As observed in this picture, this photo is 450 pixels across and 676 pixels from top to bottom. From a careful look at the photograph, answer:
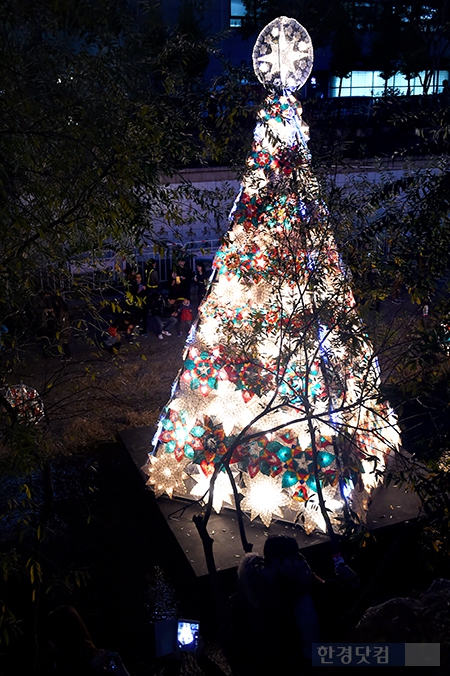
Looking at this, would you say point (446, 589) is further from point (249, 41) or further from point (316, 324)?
point (249, 41)

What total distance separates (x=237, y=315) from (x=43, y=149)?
309 centimetres

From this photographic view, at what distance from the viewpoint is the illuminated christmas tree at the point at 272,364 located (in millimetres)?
5676

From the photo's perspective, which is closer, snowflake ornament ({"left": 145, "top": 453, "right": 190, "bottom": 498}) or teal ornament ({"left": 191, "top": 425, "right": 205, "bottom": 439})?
teal ornament ({"left": 191, "top": 425, "right": 205, "bottom": 439})

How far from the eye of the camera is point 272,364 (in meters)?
5.87

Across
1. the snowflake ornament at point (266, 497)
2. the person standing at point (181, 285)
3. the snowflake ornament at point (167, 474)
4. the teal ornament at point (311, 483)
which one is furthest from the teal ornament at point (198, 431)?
the person standing at point (181, 285)

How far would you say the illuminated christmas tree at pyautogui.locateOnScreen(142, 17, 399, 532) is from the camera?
5.68 m

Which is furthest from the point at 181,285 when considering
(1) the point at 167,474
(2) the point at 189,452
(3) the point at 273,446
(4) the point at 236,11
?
(4) the point at 236,11

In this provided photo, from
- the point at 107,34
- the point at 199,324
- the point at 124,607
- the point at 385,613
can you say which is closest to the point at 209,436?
the point at 199,324

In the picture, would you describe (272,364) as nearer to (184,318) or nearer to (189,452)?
(189,452)

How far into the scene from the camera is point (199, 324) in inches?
282

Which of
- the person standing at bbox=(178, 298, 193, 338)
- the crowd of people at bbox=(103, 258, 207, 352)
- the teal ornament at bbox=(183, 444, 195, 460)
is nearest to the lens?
the teal ornament at bbox=(183, 444, 195, 460)

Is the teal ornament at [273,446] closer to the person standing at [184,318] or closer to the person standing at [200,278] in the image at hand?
the person standing at [184,318]

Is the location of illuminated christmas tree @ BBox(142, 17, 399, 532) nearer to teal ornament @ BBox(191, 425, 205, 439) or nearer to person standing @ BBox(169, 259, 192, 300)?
teal ornament @ BBox(191, 425, 205, 439)

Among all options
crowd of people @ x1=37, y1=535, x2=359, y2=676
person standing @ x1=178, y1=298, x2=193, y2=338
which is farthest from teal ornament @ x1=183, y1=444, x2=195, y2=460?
person standing @ x1=178, y1=298, x2=193, y2=338
